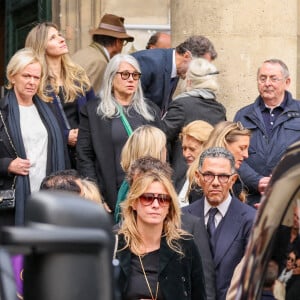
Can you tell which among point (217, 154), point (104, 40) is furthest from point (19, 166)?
point (104, 40)

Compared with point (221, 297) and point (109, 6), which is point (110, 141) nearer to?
point (221, 297)

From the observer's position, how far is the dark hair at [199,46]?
1084 centimetres

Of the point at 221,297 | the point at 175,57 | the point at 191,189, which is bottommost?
the point at 221,297

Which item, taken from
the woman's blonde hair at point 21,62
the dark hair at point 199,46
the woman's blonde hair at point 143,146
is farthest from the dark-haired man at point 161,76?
the woman's blonde hair at point 143,146

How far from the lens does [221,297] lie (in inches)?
314

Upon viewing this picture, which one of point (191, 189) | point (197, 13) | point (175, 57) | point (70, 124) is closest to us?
point (191, 189)

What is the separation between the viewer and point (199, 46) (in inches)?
427

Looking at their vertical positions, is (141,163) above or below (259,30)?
below

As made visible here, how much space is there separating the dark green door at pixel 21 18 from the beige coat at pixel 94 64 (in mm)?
3132

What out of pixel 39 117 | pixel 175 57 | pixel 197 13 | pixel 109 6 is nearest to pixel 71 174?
pixel 39 117

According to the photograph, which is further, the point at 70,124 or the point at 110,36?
the point at 110,36

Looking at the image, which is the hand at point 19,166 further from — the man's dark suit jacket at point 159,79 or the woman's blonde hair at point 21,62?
the man's dark suit jacket at point 159,79

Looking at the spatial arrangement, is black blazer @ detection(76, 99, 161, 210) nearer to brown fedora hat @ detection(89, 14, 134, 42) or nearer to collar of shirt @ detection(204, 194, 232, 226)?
collar of shirt @ detection(204, 194, 232, 226)

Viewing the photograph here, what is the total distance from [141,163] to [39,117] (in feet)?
6.44
